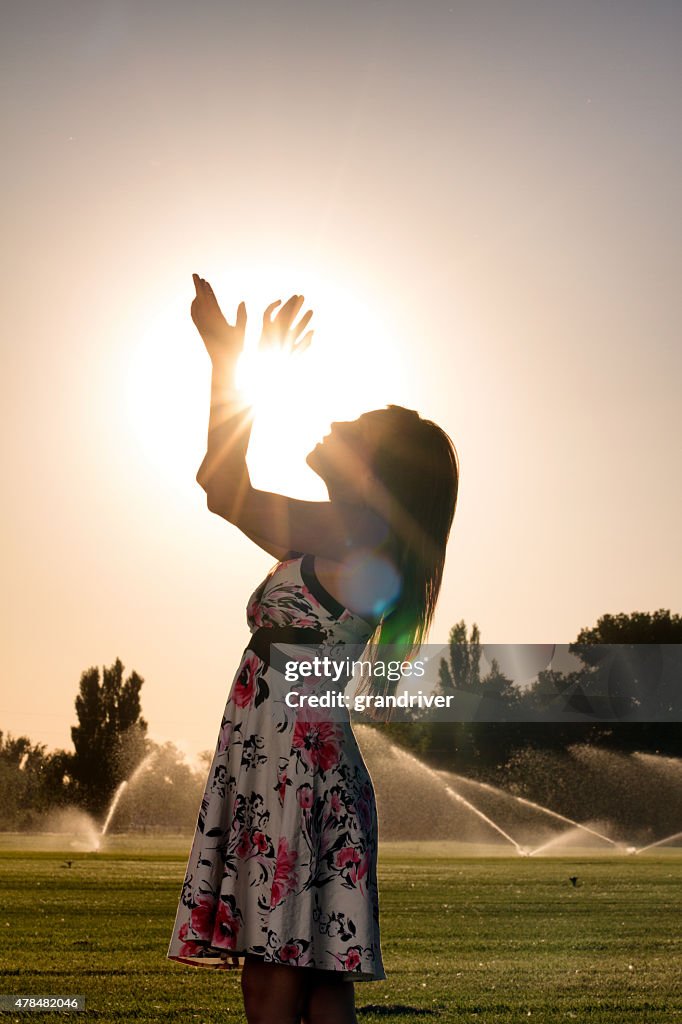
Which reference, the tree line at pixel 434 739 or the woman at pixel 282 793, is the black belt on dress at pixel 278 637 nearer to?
the woman at pixel 282 793

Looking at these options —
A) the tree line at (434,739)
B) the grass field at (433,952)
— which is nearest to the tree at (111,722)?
the tree line at (434,739)

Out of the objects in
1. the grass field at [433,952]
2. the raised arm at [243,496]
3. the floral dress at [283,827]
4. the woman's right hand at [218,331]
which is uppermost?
the woman's right hand at [218,331]

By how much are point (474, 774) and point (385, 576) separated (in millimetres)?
45005

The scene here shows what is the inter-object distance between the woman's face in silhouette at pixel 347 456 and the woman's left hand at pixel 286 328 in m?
0.25

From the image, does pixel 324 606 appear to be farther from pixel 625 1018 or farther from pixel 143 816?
pixel 143 816

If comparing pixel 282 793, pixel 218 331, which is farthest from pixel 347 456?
pixel 282 793

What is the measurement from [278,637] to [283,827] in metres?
0.47

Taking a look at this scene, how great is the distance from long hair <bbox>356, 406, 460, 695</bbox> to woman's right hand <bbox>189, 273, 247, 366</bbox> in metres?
0.49

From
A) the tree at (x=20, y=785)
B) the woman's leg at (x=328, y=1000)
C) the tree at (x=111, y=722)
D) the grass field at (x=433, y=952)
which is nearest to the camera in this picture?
the woman's leg at (x=328, y=1000)

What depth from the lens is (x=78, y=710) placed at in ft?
131

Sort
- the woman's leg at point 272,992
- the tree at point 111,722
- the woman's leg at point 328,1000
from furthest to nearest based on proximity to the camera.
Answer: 1. the tree at point 111,722
2. the woman's leg at point 328,1000
3. the woman's leg at point 272,992

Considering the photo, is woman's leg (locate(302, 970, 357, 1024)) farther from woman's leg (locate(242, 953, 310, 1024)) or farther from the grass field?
the grass field

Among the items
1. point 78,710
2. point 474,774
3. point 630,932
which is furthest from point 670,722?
point 630,932

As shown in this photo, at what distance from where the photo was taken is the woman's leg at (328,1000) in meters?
2.71
